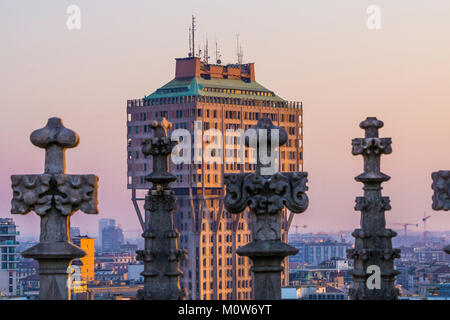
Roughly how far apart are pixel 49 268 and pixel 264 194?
3951mm

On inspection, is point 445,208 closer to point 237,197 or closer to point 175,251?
point 237,197

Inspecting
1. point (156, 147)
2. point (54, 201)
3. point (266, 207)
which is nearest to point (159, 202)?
point (156, 147)

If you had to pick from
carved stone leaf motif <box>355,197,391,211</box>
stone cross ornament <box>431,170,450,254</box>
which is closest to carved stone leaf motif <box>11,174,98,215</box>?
stone cross ornament <box>431,170,450,254</box>

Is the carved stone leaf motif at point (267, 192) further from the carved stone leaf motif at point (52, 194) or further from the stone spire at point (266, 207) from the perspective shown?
the carved stone leaf motif at point (52, 194)

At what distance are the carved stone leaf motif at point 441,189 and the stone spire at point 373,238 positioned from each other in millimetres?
6760

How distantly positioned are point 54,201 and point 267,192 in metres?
3.82

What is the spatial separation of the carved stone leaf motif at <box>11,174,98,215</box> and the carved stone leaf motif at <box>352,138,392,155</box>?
952cm

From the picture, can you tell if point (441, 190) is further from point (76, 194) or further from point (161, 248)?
point (161, 248)

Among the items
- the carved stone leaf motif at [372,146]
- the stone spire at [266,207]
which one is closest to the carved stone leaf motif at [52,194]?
the stone spire at [266,207]

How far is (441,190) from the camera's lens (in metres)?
29.0

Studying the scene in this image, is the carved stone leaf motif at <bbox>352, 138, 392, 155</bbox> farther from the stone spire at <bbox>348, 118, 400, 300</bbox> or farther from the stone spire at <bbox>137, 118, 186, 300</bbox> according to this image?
the stone spire at <bbox>137, 118, 186, 300</bbox>

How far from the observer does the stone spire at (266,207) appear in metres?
29.4
